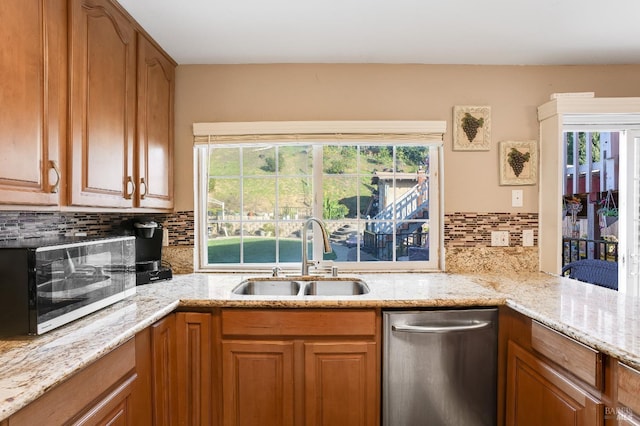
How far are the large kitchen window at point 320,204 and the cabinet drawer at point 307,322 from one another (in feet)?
2.29

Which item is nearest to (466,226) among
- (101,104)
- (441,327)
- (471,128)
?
(471,128)

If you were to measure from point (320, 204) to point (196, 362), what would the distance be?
1.18 metres

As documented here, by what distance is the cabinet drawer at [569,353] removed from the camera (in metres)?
1.08

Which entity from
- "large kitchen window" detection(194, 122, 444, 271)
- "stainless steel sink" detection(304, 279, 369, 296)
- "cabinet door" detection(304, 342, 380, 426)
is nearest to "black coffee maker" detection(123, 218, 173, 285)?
"large kitchen window" detection(194, 122, 444, 271)

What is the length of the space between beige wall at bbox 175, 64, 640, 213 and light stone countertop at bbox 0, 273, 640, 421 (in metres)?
0.61

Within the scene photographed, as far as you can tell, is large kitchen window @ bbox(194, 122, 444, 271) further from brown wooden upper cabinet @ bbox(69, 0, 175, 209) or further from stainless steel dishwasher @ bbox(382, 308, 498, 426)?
stainless steel dishwasher @ bbox(382, 308, 498, 426)

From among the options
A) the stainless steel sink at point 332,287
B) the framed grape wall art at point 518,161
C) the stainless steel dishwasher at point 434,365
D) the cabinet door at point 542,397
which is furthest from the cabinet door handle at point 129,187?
the framed grape wall art at point 518,161

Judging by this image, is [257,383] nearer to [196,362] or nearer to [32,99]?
[196,362]

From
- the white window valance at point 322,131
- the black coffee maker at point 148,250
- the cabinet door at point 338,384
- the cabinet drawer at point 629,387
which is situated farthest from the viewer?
the white window valance at point 322,131

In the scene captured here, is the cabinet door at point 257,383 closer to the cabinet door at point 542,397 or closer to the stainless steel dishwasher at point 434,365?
the stainless steel dishwasher at point 434,365

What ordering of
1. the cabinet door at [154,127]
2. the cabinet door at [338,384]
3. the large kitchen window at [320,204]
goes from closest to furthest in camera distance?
the cabinet door at [338,384]
the cabinet door at [154,127]
the large kitchen window at [320,204]

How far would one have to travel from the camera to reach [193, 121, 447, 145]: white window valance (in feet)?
7.02

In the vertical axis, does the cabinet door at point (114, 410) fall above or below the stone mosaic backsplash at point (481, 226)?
below

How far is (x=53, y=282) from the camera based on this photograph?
110cm
